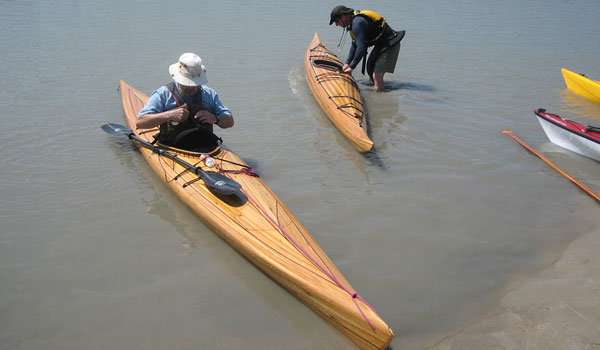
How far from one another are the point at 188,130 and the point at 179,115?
0.26 meters

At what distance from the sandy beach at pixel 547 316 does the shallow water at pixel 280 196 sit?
5.1 inches

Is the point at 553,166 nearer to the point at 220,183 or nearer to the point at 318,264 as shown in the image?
the point at 318,264

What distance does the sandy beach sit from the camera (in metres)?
2.71

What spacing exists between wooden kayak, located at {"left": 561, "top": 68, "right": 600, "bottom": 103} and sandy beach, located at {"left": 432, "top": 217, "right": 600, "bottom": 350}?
5.73m

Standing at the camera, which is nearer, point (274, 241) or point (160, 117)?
point (274, 241)

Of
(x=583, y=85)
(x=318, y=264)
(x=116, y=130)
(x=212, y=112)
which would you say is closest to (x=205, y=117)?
(x=212, y=112)

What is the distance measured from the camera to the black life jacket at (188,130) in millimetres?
4188

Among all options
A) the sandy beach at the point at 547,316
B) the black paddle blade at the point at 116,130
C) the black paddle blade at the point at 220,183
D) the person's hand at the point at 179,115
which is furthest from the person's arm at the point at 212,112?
the sandy beach at the point at 547,316

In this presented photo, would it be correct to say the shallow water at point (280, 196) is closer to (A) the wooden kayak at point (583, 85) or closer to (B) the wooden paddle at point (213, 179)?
(A) the wooden kayak at point (583, 85)

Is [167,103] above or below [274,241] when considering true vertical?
above

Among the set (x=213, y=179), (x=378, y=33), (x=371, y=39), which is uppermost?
(x=378, y=33)

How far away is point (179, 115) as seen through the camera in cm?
410

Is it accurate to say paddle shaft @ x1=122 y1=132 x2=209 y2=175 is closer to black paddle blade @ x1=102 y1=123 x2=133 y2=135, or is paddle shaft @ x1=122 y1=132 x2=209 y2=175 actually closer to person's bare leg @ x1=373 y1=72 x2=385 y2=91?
black paddle blade @ x1=102 y1=123 x2=133 y2=135

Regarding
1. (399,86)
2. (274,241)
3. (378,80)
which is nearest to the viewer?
(274,241)
